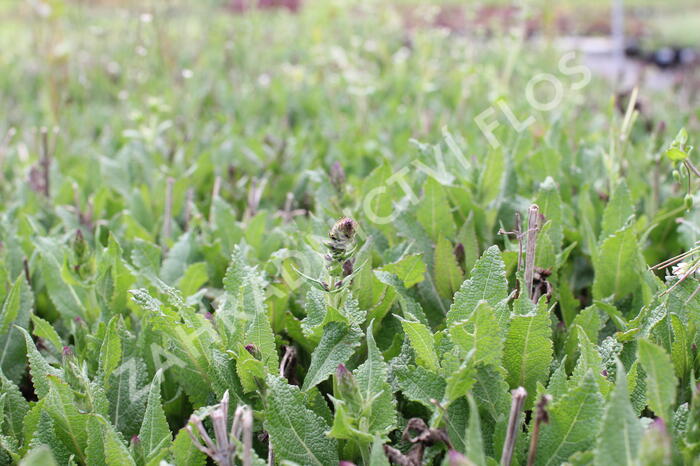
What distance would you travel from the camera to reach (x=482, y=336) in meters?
1.01

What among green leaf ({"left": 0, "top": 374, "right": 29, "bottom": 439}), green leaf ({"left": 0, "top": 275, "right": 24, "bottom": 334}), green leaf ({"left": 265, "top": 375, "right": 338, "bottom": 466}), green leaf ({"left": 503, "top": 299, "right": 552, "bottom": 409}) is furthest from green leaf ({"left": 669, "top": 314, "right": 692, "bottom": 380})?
A: green leaf ({"left": 0, "top": 275, "right": 24, "bottom": 334})

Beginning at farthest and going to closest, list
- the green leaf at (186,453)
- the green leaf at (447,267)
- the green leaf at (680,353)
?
the green leaf at (447,267) → the green leaf at (680,353) → the green leaf at (186,453)

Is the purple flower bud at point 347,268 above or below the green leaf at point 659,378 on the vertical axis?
below

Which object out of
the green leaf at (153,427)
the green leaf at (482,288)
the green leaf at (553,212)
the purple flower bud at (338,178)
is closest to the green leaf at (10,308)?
the green leaf at (153,427)

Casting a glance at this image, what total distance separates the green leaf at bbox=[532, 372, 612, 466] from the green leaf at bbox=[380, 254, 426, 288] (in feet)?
1.32

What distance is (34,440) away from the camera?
105cm

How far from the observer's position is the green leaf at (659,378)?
910mm

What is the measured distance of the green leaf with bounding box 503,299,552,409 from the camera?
107 centimetres

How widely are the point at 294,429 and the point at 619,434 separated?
442mm

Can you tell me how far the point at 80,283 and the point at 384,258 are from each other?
0.63m

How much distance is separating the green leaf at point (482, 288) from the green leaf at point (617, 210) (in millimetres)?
482

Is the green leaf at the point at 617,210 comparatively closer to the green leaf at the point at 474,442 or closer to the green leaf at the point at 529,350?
the green leaf at the point at 529,350

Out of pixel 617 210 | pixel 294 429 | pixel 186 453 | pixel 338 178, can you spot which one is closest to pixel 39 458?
pixel 186 453

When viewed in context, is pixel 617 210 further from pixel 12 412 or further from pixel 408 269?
pixel 12 412
